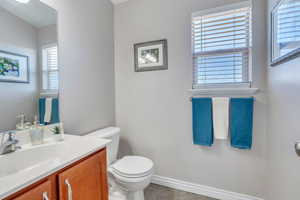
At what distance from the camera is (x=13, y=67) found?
3.63 ft

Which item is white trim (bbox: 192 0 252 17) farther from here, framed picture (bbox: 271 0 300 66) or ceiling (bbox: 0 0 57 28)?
ceiling (bbox: 0 0 57 28)

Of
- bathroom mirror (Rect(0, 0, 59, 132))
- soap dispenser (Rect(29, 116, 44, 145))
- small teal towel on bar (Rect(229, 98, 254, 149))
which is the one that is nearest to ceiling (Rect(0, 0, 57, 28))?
bathroom mirror (Rect(0, 0, 59, 132))

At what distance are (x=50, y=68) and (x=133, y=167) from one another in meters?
1.19

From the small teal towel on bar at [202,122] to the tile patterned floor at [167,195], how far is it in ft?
2.03

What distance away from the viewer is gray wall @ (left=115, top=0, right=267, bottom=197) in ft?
5.20

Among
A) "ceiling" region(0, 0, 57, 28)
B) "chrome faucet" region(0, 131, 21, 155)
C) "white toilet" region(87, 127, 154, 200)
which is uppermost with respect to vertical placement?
"ceiling" region(0, 0, 57, 28)

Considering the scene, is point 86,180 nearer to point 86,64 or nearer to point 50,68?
point 50,68

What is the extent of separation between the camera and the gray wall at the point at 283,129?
0.88 metres

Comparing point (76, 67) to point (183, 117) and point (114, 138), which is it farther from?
point (183, 117)

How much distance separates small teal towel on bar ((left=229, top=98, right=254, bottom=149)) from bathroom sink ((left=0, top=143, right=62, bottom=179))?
1.56 meters

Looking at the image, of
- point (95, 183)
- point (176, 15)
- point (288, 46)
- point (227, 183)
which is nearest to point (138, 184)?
point (95, 183)

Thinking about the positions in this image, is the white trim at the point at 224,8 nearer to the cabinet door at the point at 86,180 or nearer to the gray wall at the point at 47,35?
the gray wall at the point at 47,35

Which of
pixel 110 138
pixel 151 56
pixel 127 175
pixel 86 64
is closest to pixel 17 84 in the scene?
pixel 86 64

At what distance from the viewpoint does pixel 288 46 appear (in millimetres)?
976
